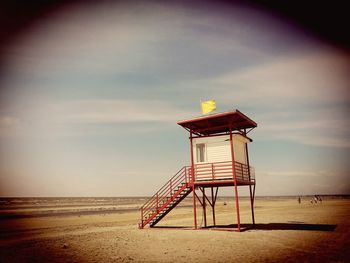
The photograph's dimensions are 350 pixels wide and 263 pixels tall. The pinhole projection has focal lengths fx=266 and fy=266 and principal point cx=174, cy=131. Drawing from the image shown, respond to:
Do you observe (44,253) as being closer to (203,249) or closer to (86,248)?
(86,248)

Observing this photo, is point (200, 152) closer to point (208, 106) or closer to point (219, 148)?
point (219, 148)

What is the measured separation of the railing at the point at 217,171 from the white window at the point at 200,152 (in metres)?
0.49

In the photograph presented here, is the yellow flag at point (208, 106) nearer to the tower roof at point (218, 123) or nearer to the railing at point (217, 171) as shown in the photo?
the tower roof at point (218, 123)

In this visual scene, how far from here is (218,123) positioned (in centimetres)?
2031

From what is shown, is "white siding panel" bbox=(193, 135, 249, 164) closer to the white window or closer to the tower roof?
the white window

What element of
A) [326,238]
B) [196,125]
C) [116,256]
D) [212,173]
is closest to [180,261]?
[116,256]

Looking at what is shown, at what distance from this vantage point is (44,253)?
1370 cm

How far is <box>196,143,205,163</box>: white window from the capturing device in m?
20.2

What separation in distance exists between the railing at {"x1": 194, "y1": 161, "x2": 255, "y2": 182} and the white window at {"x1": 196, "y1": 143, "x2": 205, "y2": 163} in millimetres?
490

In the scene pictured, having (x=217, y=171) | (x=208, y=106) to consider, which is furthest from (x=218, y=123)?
(x=217, y=171)

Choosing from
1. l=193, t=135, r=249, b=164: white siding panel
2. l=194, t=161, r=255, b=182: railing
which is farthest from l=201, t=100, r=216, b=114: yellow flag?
l=194, t=161, r=255, b=182: railing

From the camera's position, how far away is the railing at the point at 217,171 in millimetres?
18781

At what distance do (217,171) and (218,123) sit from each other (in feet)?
12.2

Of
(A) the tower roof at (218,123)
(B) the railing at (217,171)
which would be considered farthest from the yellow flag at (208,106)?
(B) the railing at (217,171)
